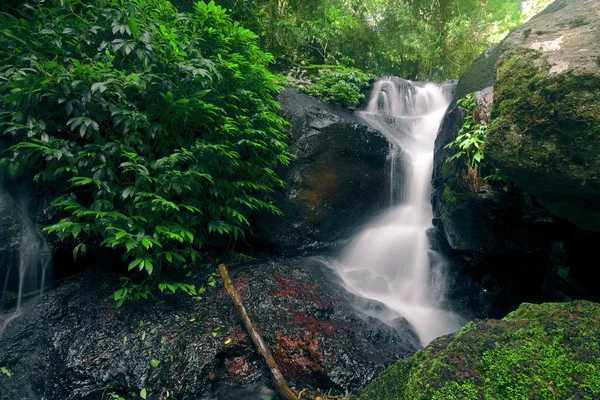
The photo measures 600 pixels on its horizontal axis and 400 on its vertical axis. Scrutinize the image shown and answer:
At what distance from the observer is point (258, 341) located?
3447 mm

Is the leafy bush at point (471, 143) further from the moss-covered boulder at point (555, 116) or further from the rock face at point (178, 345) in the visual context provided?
the rock face at point (178, 345)

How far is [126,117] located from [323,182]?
3.48m

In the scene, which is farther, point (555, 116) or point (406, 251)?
point (406, 251)

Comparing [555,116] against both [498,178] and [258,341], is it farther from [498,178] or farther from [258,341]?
[258,341]

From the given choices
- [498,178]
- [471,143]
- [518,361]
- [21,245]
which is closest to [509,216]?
[498,178]

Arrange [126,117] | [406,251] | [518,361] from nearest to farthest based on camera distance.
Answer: [518,361] → [126,117] → [406,251]

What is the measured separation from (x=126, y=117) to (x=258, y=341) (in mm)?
2992

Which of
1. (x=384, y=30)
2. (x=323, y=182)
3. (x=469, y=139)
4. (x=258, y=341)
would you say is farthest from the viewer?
(x=384, y=30)

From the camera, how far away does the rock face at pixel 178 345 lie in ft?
10.5

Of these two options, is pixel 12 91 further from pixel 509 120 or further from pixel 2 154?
pixel 509 120

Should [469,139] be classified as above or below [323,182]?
above

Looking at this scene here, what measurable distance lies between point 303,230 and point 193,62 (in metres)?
3.30

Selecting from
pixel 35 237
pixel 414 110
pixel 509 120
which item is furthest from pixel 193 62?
pixel 414 110

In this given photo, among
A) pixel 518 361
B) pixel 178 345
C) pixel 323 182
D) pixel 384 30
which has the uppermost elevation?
pixel 384 30
